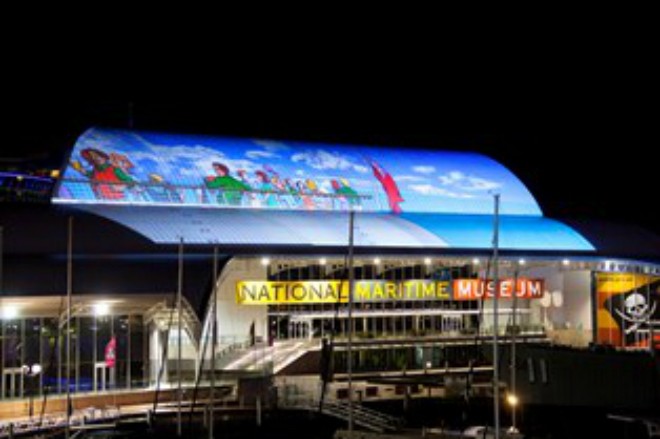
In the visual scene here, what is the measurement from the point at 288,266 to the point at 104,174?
13156 mm

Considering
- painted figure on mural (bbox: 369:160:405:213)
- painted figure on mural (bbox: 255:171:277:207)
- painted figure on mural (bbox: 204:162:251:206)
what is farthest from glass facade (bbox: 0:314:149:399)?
painted figure on mural (bbox: 369:160:405:213)

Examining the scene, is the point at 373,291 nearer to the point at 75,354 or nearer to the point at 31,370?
the point at 75,354

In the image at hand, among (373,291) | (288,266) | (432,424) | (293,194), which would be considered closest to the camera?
(432,424)

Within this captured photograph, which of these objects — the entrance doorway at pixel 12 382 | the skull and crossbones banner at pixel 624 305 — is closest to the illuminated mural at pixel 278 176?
the skull and crossbones banner at pixel 624 305

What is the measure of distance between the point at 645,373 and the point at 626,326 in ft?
129

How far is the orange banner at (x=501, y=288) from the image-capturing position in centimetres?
7362

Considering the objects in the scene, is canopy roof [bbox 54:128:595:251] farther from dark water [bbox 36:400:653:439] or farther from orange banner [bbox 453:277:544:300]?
dark water [bbox 36:400:653:439]

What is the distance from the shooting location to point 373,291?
7062 centimetres

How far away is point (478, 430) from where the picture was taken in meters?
45.5

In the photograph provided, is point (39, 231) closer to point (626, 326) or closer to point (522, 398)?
point (522, 398)

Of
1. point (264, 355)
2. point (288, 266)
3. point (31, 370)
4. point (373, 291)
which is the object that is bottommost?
point (264, 355)

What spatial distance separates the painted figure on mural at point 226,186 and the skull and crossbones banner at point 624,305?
2962 cm

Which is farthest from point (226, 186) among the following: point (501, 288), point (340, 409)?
point (340, 409)

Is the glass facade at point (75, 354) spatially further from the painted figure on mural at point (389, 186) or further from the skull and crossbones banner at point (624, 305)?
the skull and crossbones banner at point (624, 305)
